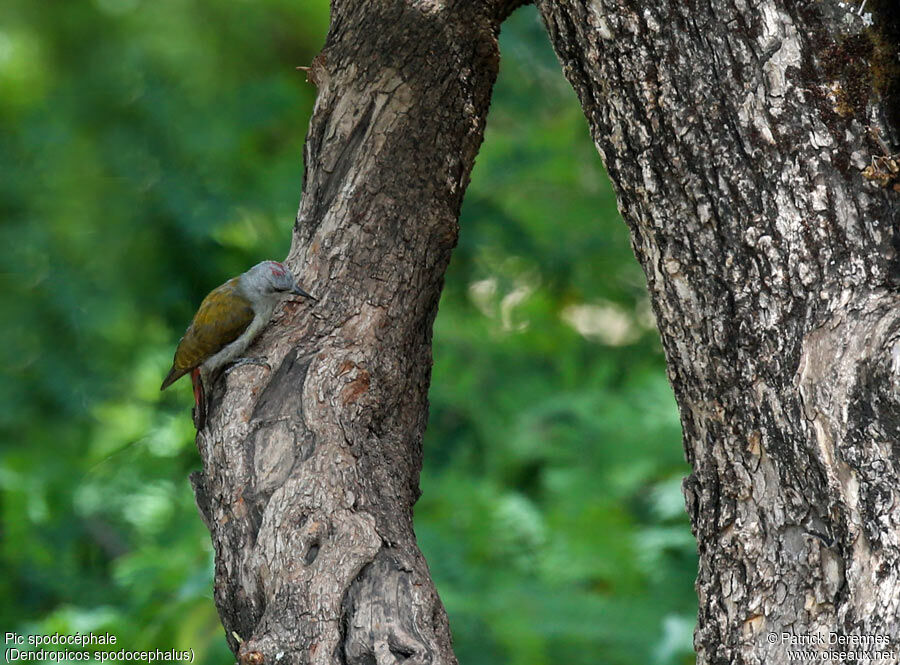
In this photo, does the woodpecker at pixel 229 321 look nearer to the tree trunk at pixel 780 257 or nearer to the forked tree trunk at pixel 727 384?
the forked tree trunk at pixel 727 384

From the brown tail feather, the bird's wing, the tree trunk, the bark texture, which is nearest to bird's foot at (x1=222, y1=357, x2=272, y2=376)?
the bark texture

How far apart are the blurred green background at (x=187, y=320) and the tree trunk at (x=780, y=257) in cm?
191

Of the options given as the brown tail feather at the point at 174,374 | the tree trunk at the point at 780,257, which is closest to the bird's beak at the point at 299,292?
the brown tail feather at the point at 174,374

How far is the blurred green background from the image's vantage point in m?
4.20

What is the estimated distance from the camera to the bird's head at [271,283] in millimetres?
2652

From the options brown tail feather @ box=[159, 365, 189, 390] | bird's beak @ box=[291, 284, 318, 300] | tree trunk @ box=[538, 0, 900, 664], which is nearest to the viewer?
tree trunk @ box=[538, 0, 900, 664]

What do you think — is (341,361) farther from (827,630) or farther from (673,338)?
(827,630)

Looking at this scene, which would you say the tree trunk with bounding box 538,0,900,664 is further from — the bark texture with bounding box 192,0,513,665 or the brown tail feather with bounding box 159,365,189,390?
the brown tail feather with bounding box 159,365,189,390

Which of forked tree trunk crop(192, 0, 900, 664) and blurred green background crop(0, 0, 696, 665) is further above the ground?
blurred green background crop(0, 0, 696, 665)

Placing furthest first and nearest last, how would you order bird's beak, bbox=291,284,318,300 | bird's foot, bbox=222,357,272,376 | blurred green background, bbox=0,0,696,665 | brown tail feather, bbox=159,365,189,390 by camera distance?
blurred green background, bbox=0,0,696,665 < brown tail feather, bbox=159,365,189,390 < bird's beak, bbox=291,284,318,300 < bird's foot, bbox=222,357,272,376

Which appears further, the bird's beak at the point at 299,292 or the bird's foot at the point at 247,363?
the bird's beak at the point at 299,292

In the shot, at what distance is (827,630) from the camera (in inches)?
69.1

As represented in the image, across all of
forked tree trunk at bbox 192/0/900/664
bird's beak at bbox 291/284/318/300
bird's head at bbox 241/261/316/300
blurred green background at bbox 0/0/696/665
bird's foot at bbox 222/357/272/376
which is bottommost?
forked tree trunk at bbox 192/0/900/664

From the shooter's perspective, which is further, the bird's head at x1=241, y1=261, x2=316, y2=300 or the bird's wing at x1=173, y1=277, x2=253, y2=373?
the bird's wing at x1=173, y1=277, x2=253, y2=373
